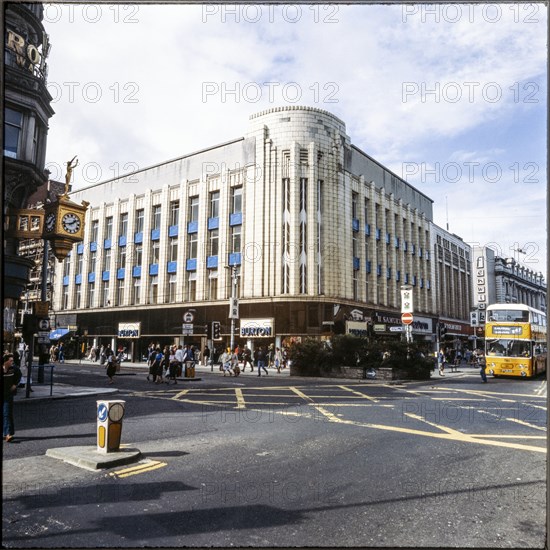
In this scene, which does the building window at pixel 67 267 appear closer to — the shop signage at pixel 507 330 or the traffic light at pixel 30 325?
the traffic light at pixel 30 325

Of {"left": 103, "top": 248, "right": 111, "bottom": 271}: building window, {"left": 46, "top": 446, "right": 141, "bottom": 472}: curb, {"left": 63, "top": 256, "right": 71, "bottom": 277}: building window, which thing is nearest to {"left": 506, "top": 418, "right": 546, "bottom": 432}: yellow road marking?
{"left": 46, "top": 446, "right": 141, "bottom": 472}: curb

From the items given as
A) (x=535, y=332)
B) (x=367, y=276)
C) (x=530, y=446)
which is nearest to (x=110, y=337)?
(x=367, y=276)

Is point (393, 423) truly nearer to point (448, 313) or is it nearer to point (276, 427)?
point (276, 427)

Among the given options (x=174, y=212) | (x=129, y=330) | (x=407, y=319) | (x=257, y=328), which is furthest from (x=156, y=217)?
(x=407, y=319)

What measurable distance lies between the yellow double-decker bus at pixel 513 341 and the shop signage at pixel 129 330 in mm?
30389

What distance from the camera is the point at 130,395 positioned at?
16.5 meters

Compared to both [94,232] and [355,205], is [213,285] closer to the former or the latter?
[355,205]

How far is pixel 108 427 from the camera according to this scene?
7547 millimetres

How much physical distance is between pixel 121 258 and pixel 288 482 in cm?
4323

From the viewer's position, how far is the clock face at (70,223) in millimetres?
12062

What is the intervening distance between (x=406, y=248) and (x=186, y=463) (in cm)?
4600

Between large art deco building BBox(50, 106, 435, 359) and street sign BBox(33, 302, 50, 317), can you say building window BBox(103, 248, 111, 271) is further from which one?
street sign BBox(33, 302, 50, 317)

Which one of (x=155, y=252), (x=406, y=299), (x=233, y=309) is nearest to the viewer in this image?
(x=406, y=299)

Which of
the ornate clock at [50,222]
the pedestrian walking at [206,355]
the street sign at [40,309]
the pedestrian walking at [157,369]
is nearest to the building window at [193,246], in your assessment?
the pedestrian walking at [206,355]
